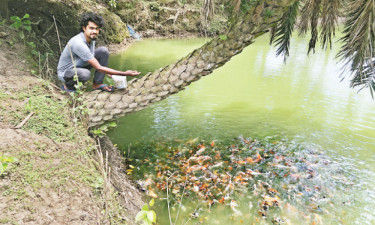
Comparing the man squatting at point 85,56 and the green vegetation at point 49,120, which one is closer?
the green vegetation at point 49,120

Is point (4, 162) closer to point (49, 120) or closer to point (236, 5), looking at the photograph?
point (49, 120)

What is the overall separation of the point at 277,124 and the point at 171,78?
11.5 feet

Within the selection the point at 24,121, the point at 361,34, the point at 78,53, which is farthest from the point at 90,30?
the point at 361,34

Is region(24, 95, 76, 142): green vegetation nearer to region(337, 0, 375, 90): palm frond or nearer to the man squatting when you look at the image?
the man squatting

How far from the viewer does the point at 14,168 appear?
2039 mm

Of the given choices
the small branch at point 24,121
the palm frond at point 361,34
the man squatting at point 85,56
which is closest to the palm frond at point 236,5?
the palm frond at point 361,34

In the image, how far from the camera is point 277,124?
241 inches

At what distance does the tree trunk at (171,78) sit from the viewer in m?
3.41

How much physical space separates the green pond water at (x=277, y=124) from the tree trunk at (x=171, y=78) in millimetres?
1208

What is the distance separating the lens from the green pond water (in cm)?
345

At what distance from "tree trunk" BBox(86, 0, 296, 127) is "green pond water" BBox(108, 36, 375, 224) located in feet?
3.96

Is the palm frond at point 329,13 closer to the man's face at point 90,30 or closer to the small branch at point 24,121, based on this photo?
the man's face at point 90,30

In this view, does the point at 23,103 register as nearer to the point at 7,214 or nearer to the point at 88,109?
the point at 88,109

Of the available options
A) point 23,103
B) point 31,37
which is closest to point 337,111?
point 23,103
